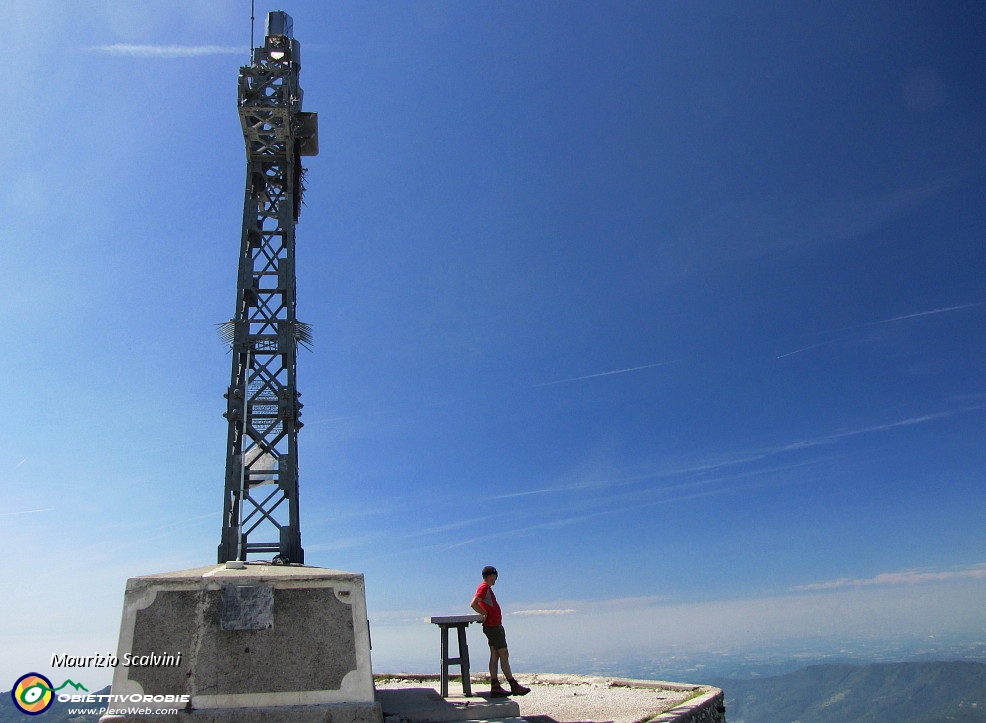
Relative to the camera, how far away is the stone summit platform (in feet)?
26.5

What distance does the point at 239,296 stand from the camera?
13.6 m

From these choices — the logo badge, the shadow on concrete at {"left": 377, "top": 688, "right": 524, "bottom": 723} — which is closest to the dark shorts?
the shadow on concrete at {"left": 377, "top": 688, "right": 524, "bottom": 723}

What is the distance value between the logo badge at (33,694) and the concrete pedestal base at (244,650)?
160cm

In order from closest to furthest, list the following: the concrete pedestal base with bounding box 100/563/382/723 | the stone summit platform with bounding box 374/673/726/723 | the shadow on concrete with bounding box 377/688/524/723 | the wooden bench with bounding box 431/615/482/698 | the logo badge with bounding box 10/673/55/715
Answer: the concrete pedestal base with bounding box 100/563/382/723
the logo badge with bounding box 10/673/55/715
the shadow on concrete with bounding box 377/688/524/723
the stone summit platform with bounding box 374/673/726/723
the wooden bench with bounding box 431/615/482/698

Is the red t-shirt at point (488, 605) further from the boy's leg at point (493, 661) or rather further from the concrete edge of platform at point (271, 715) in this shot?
the concrete edge of platform at point (271, 715)

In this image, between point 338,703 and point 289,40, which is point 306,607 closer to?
point 338,703

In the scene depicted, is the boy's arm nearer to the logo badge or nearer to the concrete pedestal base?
the concrete pedestal base

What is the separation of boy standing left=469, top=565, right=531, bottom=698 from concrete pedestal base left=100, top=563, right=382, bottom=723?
6.17 ft

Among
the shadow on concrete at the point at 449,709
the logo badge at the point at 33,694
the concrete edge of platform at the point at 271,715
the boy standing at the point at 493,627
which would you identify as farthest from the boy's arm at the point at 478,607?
the logo badge at the point at 33,694

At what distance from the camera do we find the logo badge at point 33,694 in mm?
7355

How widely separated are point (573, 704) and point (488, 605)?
11.0ft

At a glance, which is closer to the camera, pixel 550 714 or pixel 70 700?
pixel 70 700

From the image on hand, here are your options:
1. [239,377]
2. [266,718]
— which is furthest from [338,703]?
[239,377]

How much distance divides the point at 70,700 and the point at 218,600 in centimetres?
206
